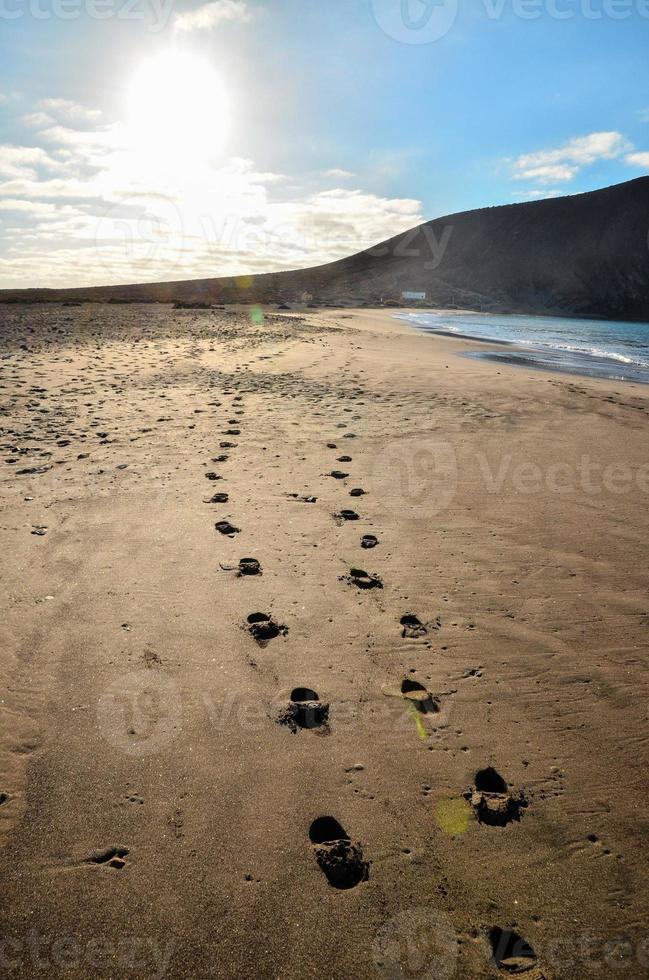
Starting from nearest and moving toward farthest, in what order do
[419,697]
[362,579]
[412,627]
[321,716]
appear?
[321,716] → [419,697] → [412,627] → [362,579]

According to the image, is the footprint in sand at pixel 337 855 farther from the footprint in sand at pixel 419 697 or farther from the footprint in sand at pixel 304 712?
the footprint in sand at pixel 419 697

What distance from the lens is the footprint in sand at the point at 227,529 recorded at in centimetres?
443

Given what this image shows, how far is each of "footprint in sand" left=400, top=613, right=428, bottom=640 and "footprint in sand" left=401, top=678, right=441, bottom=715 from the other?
0.39 m

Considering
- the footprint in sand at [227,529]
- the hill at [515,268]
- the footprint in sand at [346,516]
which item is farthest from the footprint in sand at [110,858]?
the hill at [515,268]

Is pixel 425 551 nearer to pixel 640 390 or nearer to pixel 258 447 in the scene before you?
pixel 258 447

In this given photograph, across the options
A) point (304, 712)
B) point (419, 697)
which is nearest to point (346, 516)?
point (419, 697)

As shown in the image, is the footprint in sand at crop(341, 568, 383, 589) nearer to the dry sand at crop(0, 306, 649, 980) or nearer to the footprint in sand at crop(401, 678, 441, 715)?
the dry sand at crop(0, 306, 649, 980)

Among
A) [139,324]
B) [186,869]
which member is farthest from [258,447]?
[139,324]

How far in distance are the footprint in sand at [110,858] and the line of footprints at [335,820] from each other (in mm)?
731

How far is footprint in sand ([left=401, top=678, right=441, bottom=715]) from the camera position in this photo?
109 inches

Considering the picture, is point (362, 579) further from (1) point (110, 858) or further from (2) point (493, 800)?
(1) point (110, 858)

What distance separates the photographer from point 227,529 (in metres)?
4.48

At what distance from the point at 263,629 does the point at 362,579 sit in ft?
2.99

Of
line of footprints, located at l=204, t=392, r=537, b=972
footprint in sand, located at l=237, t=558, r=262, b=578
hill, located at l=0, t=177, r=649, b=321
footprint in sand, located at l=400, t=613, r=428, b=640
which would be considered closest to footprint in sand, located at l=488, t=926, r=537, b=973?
line of footprints, located at l=204, t=392, r=537, b=972
